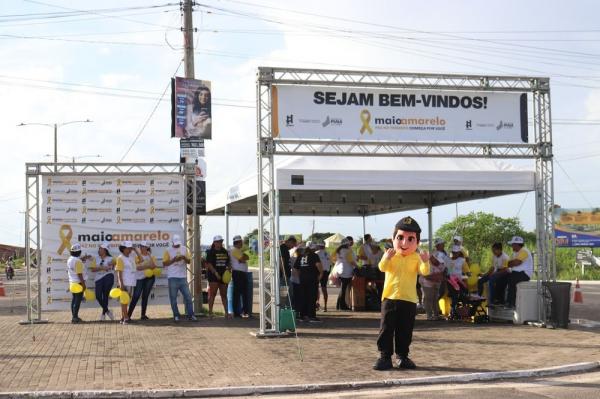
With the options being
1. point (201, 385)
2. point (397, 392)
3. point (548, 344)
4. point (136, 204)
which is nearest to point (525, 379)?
point (397, 392)

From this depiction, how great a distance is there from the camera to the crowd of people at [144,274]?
15.0 m

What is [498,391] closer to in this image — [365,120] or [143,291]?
[365,120]

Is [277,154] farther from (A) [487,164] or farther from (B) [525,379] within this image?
(B) [525,379]

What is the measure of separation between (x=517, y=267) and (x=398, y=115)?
167 inches

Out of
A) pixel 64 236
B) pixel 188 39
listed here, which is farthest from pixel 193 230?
pixel 188 39

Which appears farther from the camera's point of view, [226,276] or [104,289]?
[226,276]

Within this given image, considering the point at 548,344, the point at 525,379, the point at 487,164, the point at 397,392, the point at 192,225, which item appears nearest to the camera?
the point at 397,392

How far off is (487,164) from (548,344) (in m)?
4.70

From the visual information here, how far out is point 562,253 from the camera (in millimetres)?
45594

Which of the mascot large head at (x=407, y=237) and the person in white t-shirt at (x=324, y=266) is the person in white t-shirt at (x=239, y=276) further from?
the mascot large head at (x=407, y=237)

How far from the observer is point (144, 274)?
15.4m

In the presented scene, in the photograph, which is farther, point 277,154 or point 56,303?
point 56,303

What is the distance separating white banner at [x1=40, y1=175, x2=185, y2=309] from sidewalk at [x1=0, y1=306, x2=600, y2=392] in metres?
1.20

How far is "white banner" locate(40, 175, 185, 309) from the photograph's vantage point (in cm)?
1585
